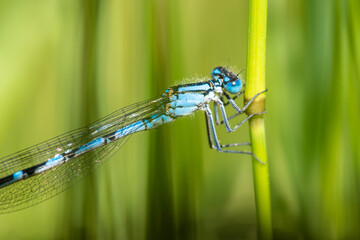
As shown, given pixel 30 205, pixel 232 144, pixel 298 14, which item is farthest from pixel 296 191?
pixel 30 205

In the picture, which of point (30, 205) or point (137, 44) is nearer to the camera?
point (137, 44)

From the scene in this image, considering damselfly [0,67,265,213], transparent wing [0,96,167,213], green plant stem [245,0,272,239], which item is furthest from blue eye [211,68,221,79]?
green plant stem [245,0,272,239]

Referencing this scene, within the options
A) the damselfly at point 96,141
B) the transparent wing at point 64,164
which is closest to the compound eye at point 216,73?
the damselfly at point 96,141

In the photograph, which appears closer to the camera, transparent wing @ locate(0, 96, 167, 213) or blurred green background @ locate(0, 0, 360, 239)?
blurred green background @ locate(0, 0, 360, 239)

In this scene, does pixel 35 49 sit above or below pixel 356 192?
above

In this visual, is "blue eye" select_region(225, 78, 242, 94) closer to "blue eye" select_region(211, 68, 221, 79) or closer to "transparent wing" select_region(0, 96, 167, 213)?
"blue eye" select_region(211, 68, 221, 79)

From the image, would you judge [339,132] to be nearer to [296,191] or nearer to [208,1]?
[296,191]

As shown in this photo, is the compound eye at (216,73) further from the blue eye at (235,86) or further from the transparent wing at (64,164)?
the transparent wing at (64,164)

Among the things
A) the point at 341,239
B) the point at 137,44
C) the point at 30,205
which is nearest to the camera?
the point at 341,239
